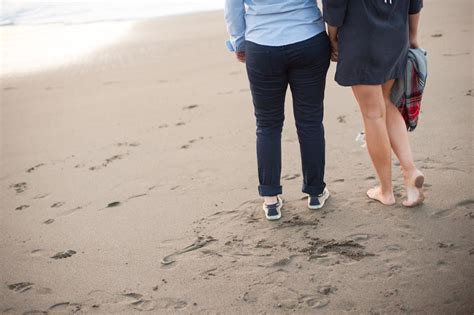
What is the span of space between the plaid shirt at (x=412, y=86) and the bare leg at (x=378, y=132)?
0.15 meters

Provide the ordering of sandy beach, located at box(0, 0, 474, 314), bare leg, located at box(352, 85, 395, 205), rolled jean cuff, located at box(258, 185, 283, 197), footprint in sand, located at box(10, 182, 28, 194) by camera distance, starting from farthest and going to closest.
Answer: footprint in sand, located at box(10, 182, 28, 194)
rolled jean cuff, located at box(258, 185, 283, 197)
bare leg, located at box(352, 85, 395, 205)
sandy beach, located at box(0, 0, 474, 314)

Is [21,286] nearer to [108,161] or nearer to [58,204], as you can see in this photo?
[58,204]

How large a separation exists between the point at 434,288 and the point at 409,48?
1.38m

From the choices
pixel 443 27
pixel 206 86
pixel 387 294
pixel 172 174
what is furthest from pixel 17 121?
pixel 443 27

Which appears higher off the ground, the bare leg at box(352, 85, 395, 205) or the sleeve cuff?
the sleeve cuff

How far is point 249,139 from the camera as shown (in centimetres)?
474

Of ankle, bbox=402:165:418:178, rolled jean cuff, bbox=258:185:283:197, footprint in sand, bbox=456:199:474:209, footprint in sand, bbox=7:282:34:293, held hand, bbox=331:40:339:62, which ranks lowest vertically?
footprint in sand, bbox=456:199:474:209

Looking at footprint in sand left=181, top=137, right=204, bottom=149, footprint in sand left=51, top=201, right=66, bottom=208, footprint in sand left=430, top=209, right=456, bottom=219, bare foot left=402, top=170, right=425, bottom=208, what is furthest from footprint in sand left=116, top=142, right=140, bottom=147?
footprint in sand left=430, top=209, right=456, bottom=219

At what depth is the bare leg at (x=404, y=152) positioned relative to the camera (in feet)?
11.2

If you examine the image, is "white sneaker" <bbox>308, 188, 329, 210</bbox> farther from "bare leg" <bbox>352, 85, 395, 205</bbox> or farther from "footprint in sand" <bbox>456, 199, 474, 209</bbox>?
"footprint in sand" <bbox>456, 199, 474, 209</bbox>

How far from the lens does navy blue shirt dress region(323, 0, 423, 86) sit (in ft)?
9.84

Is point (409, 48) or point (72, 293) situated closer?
point (72, 293)

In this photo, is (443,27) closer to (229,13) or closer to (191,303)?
(229,13)

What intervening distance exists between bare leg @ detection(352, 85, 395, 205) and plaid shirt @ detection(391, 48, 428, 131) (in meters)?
0.15
